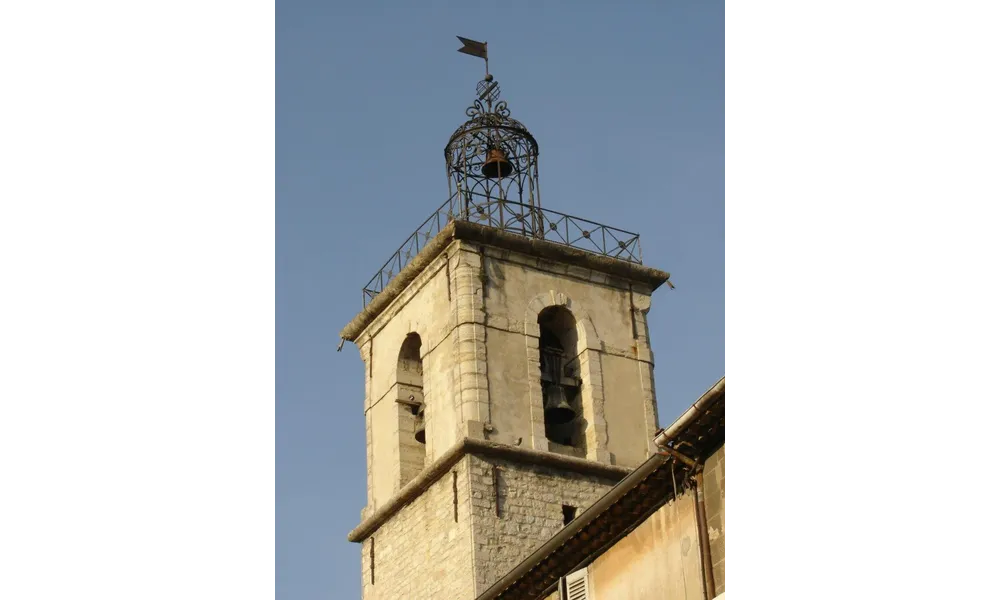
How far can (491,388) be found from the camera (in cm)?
2348

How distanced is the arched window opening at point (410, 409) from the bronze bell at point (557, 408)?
6.53ft

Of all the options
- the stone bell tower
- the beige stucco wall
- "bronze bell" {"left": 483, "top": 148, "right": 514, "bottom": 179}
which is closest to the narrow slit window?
the stone bell tower

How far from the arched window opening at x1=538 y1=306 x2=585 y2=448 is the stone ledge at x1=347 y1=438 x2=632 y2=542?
910 mm

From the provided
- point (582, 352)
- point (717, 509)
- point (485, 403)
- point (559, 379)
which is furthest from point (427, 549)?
point (717, 509)

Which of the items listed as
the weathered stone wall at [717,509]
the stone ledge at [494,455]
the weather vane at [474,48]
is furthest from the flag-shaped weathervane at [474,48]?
the weathered stone wall at [717,509]

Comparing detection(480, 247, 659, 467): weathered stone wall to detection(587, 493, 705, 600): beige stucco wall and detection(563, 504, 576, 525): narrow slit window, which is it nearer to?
detection(563, 504, 576, 525): narrow slit window

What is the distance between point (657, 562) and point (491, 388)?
9.61m
